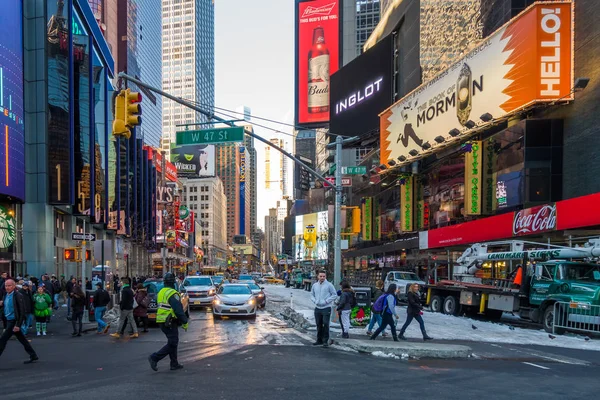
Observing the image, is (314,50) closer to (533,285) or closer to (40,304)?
(533,285)

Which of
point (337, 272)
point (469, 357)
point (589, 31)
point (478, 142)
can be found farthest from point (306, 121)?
point (469, 357)

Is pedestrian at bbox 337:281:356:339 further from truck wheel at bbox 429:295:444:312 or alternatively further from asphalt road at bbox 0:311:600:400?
truck wheel at bbox 429:295:444:312

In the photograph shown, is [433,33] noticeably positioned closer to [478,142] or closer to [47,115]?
[478,142]

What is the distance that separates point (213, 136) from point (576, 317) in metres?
12.0

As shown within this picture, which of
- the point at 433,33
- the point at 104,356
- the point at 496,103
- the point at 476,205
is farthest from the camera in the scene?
the point at 433,33

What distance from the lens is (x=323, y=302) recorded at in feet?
43.3

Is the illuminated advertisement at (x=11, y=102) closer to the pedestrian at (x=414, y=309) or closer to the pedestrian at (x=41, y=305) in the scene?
the pedestrian at (x=41, y=305)

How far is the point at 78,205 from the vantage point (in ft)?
137

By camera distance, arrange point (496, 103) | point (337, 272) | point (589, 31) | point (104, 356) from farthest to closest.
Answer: point (496, 103) → point (589, 31) → point (337, 272) → point (104, 356)

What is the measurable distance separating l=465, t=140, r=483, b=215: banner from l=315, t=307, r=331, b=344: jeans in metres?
21.9

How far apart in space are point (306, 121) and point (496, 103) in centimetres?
5814

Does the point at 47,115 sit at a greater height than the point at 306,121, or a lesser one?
lesser

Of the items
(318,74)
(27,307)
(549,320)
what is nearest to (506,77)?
(549,320)

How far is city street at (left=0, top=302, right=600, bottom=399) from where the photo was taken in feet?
27.5
